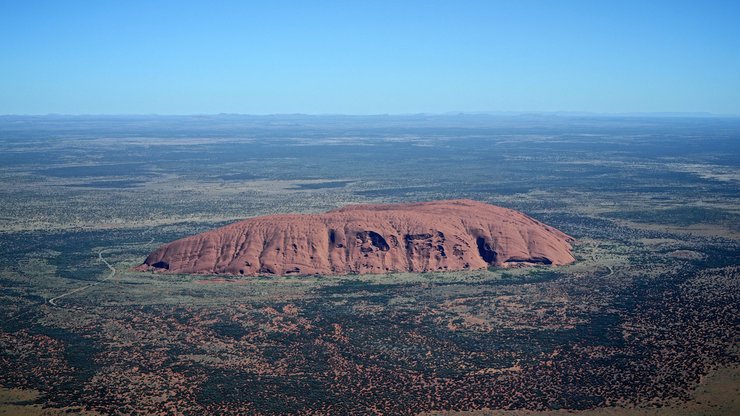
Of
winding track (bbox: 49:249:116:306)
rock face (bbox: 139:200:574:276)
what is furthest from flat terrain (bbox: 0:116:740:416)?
rock face (bbox: 139:200:574:276)

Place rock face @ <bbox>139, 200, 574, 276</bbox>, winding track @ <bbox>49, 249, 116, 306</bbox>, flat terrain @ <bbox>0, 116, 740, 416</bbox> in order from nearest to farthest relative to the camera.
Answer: flat terrain @ <bbox>0, 116, 740, 416</bbox> < winding track @ <bbox>49, 249, 116, 306</bbox> < rock face @ <bbox>139, 200, 574, 276</bbox>

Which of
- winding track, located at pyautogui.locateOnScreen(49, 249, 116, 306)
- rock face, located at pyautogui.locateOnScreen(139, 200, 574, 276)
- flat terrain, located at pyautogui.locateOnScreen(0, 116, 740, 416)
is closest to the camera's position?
flat terrain, located at pyautogui.locateOnScreen(0, 116, 740, 416)

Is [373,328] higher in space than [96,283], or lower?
lower

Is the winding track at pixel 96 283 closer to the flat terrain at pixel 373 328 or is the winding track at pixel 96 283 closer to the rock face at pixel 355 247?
the flat terrain at pixel 373 328

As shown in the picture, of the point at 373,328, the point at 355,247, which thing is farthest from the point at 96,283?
the point at 373,328

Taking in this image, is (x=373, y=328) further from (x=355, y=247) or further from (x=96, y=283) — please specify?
(x=96, y=283)

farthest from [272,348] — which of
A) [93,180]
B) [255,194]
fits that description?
[93,180]

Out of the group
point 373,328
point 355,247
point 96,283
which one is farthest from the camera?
point 355,247

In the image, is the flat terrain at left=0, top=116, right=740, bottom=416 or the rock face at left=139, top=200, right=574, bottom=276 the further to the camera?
the rock face at left=139, top=200, right=574, bottom=276

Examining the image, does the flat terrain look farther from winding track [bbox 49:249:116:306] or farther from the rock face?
the rock face
